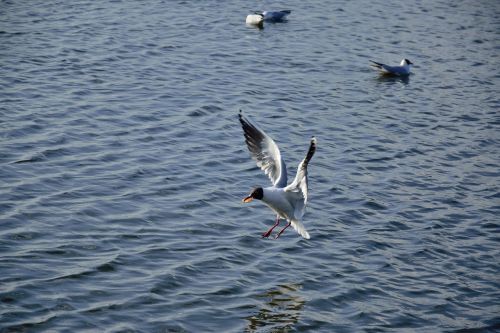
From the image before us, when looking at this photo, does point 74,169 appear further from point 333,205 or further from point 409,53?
point 409,53

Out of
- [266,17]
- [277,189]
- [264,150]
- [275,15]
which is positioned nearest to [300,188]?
[277,189]

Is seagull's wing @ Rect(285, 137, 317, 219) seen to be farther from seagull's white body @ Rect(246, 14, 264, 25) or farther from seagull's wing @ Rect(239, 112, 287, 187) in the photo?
seagull's white body @ Rect(246, 14, 264, 25)

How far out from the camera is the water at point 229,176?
1100cm

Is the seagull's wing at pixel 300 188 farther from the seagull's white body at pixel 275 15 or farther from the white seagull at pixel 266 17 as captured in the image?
the seagull's white body at pixel 275 15

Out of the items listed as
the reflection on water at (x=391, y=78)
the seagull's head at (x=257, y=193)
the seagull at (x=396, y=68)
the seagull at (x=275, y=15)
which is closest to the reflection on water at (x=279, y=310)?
the seagull's head at (x=257, y=193)

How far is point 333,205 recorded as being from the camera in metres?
14.3

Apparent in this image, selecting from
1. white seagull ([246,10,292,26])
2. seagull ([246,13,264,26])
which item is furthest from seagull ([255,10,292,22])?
seagull ([246,13,264,26])

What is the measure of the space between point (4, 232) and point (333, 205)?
5463 mm

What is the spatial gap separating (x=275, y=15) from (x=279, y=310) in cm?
1646

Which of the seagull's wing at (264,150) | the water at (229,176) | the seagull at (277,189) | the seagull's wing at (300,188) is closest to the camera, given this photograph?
the water at (229,176)

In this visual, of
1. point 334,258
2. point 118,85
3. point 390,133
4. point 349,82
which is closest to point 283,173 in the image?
point 334,258

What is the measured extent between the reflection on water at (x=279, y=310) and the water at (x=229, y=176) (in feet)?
0.08

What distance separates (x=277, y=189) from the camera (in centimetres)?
1235

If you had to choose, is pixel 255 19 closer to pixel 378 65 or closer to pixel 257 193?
pixel 378 65
